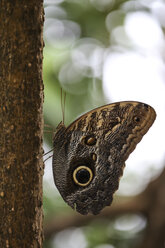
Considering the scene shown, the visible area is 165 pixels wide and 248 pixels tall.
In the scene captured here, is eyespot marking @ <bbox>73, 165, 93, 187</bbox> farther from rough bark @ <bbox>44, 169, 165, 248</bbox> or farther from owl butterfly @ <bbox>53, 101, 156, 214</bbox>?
rough bark @ <bbox>44, 169, 165, 248</bbox>

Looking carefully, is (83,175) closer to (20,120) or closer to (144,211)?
(20,120)

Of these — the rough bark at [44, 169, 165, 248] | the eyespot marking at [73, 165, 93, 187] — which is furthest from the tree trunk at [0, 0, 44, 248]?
the rough bark at [44, 169, 165, 248]

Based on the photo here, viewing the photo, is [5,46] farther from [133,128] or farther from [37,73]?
[133,128]

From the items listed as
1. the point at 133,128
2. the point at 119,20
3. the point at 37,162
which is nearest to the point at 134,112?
the point at 133,128

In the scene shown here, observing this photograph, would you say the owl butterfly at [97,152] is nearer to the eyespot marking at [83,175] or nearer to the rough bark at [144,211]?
the eyespot marking at [83,175]

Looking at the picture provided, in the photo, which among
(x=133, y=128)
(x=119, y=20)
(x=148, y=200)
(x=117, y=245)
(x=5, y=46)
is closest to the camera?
(x=5, y=46)
